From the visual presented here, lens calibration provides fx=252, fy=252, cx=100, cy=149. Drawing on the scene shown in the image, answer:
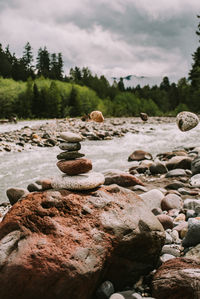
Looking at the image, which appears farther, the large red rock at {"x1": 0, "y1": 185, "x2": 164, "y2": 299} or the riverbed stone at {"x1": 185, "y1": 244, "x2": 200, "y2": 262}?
the riverbed stone at {"x1": 185, "y1": 244, "x2": 200, "y2": 262}

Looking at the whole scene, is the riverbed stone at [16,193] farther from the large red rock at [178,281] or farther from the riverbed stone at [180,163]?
the riverbed stone at [180,163]

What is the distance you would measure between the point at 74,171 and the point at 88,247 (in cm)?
115

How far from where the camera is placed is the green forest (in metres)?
43.3

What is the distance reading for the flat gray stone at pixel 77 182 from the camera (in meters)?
3.02

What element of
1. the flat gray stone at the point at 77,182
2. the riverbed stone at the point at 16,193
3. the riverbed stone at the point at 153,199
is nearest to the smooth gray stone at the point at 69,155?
the flat gray stone at the point at 77,182

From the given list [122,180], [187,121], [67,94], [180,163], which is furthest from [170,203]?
[67,94]

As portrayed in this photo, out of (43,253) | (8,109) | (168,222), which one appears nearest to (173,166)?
(168,222)

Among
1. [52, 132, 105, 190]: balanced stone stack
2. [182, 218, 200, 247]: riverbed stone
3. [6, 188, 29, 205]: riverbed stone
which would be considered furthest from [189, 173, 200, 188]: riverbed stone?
[6, 188, 29, 205]: riverbed stone

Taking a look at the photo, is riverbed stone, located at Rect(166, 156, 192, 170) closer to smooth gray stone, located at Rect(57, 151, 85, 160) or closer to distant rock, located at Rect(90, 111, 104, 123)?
smooth gray stone, located at Rect(57, 151, 85, 160)

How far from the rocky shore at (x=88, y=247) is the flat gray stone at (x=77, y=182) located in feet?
0.04

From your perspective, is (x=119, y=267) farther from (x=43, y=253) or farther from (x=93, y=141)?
(x=93, y=141)

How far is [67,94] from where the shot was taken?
52562 millimetres

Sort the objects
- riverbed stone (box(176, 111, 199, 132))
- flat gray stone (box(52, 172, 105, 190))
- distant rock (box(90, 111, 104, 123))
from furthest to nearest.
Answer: flat gray stone (box(52, 172, 105, 190))
distant rock (box(90, 111, 104, 123))
riverbed stone (box(176, 111, 199, 132))

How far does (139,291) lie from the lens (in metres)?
2.50
